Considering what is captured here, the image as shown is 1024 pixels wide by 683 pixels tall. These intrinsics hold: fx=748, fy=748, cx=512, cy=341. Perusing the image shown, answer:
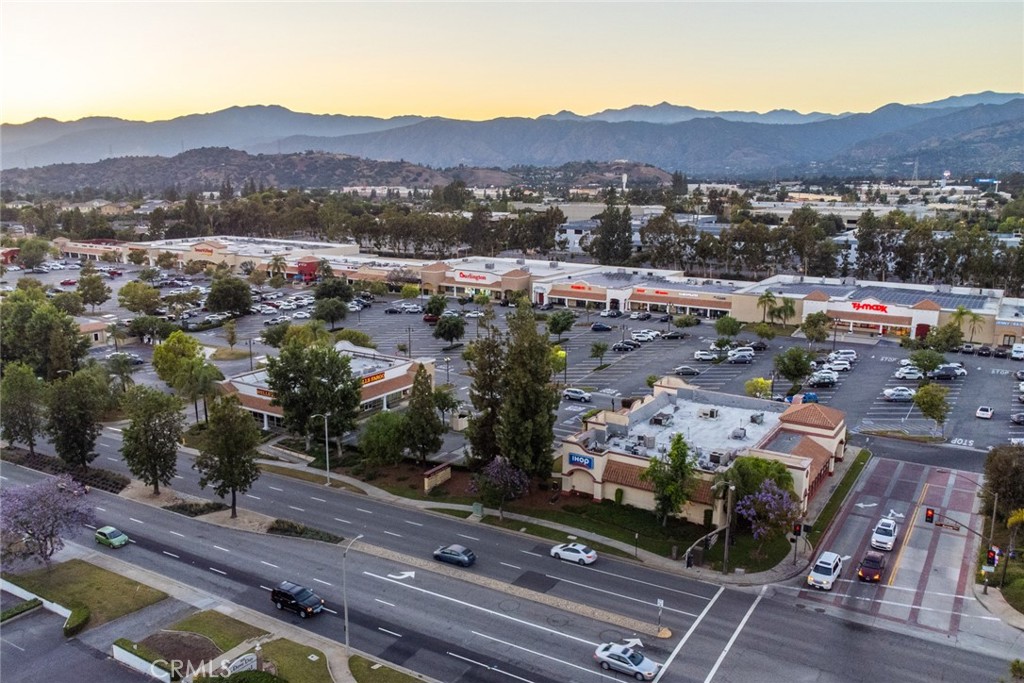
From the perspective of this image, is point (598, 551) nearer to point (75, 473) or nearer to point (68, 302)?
point (75, 473)

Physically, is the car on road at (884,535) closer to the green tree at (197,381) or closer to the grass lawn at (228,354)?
the green tree at (197,381)

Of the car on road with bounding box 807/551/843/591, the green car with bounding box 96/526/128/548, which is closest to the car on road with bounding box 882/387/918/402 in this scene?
the car on road with bounding box 807/551/843/591

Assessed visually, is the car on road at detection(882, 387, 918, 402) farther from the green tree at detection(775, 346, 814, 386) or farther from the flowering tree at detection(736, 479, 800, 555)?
the flowering tree at detection(736, 479, 800, 555)

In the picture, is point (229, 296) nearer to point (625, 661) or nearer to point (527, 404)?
point (527, 404)

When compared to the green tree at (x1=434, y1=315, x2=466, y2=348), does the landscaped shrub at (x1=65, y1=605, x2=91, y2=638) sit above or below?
below

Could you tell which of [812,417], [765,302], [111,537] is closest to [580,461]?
[812,417]
